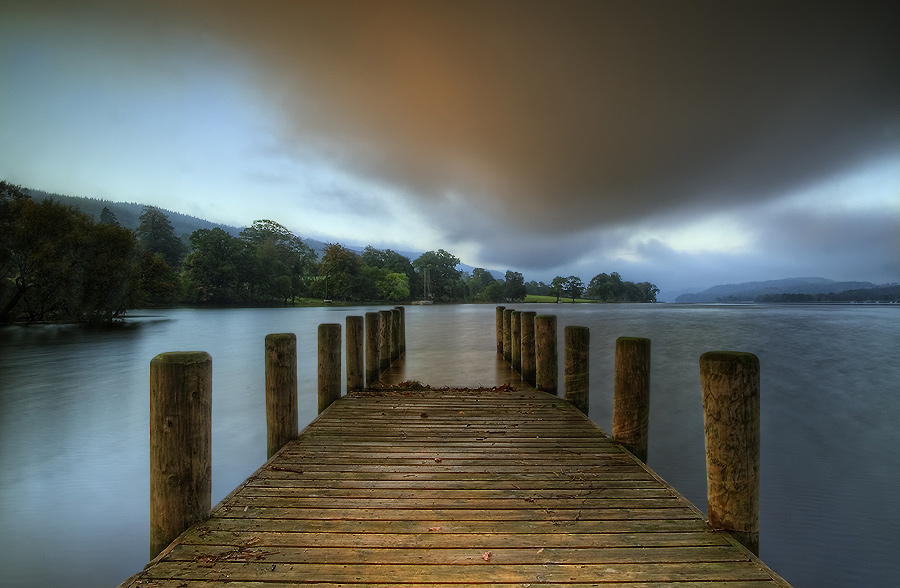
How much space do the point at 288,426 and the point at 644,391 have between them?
3692 mm

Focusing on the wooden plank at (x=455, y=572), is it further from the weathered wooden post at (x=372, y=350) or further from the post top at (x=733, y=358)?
the weathered wooden post at (x=372, y=350)

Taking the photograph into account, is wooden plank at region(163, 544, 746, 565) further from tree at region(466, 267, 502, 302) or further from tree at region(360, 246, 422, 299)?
tree at region(466, 267, 502, 302)

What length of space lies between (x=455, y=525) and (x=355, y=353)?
190 inches

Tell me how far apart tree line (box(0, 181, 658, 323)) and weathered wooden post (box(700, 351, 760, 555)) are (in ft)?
131

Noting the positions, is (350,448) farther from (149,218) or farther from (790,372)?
(149,218)

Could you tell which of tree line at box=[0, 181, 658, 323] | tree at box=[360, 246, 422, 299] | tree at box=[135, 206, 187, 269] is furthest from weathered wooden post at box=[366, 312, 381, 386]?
tree at box=[360, 246, 422, 299]

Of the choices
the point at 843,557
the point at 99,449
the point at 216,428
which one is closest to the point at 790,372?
the point at 843,557

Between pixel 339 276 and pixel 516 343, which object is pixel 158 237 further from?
pixel 516 343

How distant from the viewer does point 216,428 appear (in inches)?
356

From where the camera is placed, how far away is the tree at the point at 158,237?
84875mm

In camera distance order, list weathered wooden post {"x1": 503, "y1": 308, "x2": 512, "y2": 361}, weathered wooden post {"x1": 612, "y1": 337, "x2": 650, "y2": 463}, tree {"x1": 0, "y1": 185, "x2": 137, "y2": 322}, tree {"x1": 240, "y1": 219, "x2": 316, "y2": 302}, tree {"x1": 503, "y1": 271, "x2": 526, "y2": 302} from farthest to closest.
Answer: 1. tree {"x1": 503, "y1": 271, "x2": 526, "y2": 302}
2. tree {"x1": 240, "y1": 219, "x2": 316, "y2": 302}
3. tree {"x1": 0, "y1": 185, "x2": 137, "y2": 322}
4. weathered wooden post {"x1": 503, "y1": 308, "x2": 512, "y2": 361}
5. weathered wooden post {"x1": 612, "y1": 337, "x2": 650, "y2": 463}

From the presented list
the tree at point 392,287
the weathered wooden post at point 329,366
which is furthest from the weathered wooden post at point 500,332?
the tree at point 392,287

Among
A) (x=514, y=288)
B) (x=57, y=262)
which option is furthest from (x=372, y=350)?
(x=514, y=288)

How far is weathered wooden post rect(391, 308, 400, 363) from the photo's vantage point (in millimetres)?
12965
